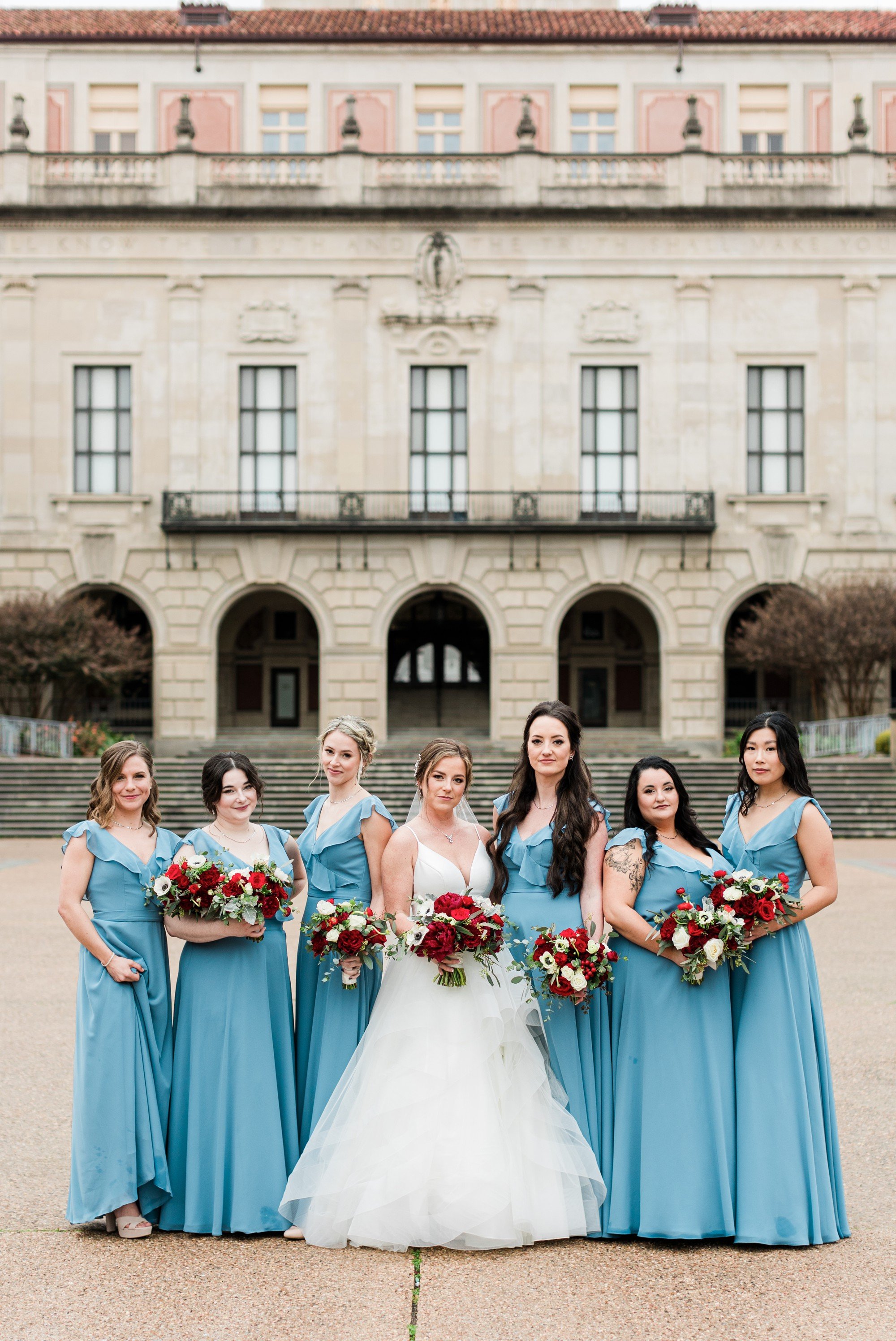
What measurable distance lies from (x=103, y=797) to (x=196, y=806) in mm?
19828

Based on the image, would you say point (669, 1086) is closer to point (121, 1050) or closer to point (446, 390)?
point (121, 1050)

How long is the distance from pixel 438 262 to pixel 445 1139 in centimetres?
3049

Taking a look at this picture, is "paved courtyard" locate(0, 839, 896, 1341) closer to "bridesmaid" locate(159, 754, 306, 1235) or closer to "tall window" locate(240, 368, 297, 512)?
"bridesmaid" locate(159, 754, 306, 1235)

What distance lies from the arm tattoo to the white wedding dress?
63cm

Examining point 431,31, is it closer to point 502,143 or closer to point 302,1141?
point 502,143

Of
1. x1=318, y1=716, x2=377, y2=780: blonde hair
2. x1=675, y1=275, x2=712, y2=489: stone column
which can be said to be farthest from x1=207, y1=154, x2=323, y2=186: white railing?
x1=318, y1=716, x2=377, y2=780: blonde hair

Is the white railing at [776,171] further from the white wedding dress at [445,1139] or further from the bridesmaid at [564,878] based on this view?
the white wedding dress at [445,1139]

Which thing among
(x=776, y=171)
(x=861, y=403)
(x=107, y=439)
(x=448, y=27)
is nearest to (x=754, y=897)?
(x=861, y=403)

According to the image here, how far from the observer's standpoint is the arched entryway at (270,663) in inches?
1439

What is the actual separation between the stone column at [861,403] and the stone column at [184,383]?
16.1 meters

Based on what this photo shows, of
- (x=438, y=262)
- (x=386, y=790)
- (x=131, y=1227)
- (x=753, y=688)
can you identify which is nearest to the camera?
(x=131, y=1227)

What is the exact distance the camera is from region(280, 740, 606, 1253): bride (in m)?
5.20

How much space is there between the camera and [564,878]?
18.2 ft

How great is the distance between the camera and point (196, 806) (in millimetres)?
25047
